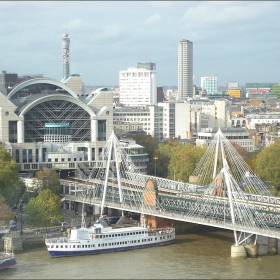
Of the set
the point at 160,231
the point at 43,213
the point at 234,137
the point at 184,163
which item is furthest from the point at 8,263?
the point at 234,137

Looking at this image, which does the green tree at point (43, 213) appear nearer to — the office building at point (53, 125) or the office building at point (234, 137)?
the office building at point (53, 125)

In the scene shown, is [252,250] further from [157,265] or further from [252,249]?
[157,265]

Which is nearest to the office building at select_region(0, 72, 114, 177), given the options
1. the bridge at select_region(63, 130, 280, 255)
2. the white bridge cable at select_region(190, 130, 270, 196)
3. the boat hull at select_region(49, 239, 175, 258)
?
the bridge at select_region(63, 130, 280, 255)

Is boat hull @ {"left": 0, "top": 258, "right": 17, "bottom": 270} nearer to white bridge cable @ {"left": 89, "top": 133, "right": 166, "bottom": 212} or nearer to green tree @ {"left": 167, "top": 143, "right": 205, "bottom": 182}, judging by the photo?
white bridge cable @ {"left": 89, "top": 133, "right": 166, "bottom": 212}

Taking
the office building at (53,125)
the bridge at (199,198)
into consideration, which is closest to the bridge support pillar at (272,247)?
the bridge at (199,198)

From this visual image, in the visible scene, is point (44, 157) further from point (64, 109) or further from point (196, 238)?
point (196, 238)
